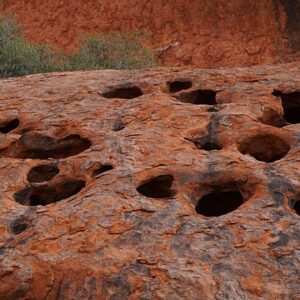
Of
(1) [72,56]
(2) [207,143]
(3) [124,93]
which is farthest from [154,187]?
(1) [72,56]

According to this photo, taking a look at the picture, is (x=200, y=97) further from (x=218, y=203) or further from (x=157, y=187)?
(x=157, y=187)

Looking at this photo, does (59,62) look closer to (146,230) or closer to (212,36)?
(212,36)

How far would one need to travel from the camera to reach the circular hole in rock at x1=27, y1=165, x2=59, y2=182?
4762 mm

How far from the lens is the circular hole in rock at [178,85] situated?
6.07 metres

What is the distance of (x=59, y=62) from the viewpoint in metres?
15.6

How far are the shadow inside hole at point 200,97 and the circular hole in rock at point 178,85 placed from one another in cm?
21

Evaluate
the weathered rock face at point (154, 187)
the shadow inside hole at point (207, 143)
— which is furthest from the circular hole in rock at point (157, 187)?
the shadow inside hole at point (207, 143)

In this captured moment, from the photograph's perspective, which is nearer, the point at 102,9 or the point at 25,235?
the point at 25,235

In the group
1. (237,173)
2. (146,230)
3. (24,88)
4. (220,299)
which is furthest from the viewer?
(24,88)

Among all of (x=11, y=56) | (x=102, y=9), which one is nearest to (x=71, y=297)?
(x=11, y=56)

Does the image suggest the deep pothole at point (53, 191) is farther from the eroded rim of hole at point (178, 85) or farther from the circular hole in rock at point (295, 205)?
the eroded rim of hole at point (178, 85)

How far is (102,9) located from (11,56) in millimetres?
7682

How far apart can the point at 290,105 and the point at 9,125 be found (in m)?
2.56

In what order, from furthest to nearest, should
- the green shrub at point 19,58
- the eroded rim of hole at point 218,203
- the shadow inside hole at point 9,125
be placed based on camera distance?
1. the green shrub at point 19,58
2. the shadow inside hole at point 9,125
3. the eroded rim of hole at point 218,203
